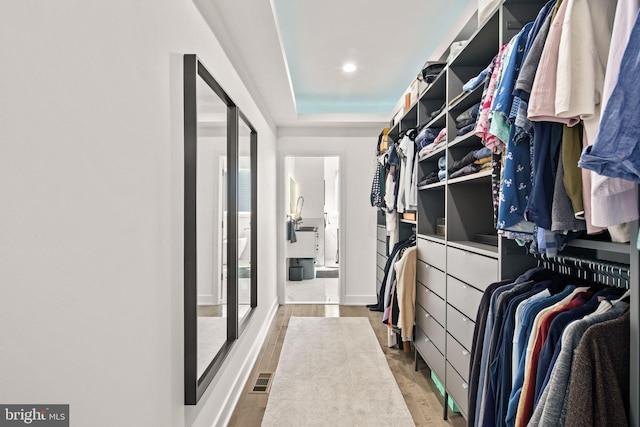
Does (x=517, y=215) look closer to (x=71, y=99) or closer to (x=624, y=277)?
(x=624, y=277)

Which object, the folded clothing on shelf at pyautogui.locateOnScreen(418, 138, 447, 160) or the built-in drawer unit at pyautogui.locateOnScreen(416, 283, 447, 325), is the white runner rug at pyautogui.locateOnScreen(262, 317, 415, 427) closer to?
the built-in drawer unit at pyautogui.locateOnScreen(416, 283, 447, 325)

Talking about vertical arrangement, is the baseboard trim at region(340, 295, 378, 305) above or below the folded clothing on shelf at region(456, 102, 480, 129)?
below

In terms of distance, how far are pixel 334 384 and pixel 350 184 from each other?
2.82 metres

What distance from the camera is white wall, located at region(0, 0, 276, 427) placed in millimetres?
730

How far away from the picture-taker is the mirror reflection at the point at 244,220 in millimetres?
2783

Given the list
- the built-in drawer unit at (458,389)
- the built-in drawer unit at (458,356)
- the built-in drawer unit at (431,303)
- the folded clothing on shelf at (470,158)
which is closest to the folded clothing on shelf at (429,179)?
the folded clothing on shelf at (470,158)

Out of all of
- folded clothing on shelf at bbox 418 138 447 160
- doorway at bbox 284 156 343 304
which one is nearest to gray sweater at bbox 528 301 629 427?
folded clothing on shelf at bbox 418 138 447 160

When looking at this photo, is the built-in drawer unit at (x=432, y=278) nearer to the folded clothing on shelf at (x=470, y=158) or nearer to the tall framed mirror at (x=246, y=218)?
the folded clothing on shelf at (x=470, y=158)

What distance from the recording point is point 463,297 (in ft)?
6.57

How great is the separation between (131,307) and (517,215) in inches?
50.7

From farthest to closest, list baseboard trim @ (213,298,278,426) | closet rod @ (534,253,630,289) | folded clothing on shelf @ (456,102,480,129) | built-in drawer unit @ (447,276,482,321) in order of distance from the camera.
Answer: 1. baseboard trim @ (213,298,278,426)
2. folded clothing on shelf @ (456,102,480,129)
3. built-in drawer unit @ (447,276,482,321)
4. closet rod @ (534,253,630,289)

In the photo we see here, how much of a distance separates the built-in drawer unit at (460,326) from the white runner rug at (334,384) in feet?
1.95

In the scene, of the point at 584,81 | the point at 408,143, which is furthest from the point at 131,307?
the point at 408,143

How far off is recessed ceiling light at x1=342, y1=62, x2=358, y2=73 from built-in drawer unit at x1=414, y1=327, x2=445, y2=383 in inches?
95.2
